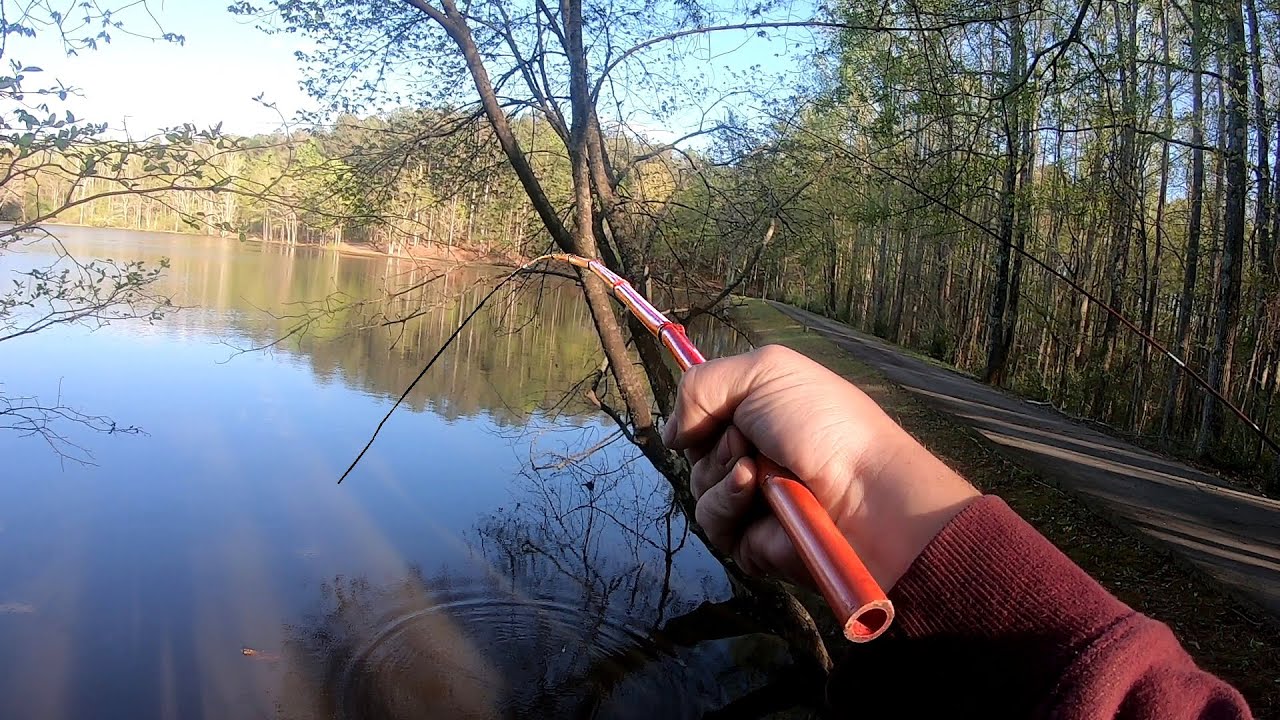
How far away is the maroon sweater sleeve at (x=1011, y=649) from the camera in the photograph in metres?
0.95

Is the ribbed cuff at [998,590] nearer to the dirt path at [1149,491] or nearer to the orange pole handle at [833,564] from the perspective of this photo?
the orange pole handle at [833,564]

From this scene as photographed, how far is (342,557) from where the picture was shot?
884cm

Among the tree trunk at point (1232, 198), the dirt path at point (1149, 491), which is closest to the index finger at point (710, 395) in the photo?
the dirt path at point (1149, 491)

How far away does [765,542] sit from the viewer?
1.53 meters

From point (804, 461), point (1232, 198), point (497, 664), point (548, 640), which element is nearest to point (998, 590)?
point (804, 461)

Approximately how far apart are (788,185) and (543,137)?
9.19 ft

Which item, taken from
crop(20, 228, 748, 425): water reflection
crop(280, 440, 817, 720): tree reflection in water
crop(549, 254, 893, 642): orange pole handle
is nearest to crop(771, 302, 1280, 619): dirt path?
crop(280, 440, 817, 720): tree reflection in water

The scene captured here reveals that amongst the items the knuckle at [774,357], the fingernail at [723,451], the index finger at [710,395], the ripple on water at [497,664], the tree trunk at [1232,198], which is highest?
the tree trunk at [1232,198]

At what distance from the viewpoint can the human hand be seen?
1289 millimetres

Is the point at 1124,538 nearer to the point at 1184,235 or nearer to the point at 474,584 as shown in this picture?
the point at 474,584

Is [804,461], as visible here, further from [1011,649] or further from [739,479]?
[1011,649]

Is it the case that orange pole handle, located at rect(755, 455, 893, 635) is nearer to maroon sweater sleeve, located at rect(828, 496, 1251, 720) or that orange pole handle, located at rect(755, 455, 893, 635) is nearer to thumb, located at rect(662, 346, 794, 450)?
maroon sweater sleeve, located at rect(828, 496, 1251, 720)

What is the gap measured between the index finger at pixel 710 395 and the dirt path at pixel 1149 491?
6898mm

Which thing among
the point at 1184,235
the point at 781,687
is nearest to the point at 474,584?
the point at 781,687
